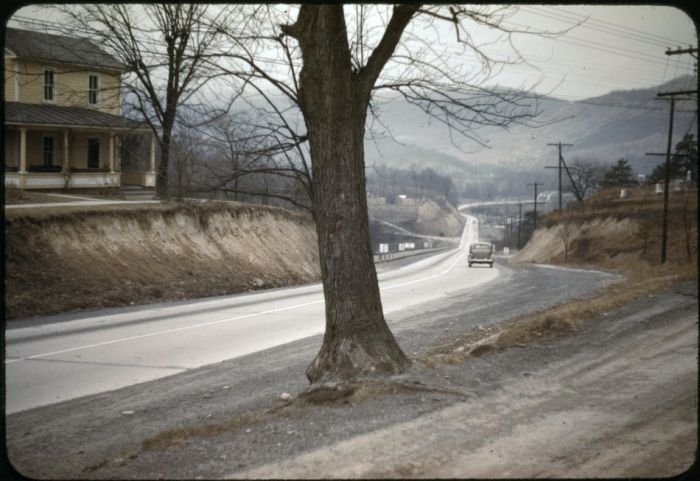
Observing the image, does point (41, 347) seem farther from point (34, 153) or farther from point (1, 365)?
point (34, 153)

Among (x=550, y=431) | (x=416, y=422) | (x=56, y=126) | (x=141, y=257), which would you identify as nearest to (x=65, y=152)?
(x=56, y=126)

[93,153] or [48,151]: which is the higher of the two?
[93,153]

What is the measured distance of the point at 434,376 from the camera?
7.32 metres

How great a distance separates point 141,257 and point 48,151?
16040 millimetres

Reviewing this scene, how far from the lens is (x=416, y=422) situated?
19.7 feet

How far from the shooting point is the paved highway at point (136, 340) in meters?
9.38

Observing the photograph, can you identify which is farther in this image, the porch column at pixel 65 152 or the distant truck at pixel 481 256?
the distant truck at pixel 481 256

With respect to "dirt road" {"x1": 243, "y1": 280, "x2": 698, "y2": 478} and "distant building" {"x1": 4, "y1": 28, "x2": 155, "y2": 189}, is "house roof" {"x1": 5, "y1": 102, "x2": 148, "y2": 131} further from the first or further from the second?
"dirt road" {"x1": 243, "y1": 280, "x2": 698, "y2": 478}

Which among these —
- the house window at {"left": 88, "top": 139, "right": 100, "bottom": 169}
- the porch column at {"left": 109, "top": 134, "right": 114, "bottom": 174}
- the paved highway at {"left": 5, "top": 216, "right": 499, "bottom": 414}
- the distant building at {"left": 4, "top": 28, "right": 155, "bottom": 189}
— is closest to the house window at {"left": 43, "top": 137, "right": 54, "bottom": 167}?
the distant building at {"left": 4, "top": 28, "right": 155, "bottom": 189}

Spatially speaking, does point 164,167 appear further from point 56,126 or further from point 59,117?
point 59,117

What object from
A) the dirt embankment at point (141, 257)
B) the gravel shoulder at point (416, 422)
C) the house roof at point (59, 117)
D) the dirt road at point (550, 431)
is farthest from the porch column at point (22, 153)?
the dirt road at point (550, 431)

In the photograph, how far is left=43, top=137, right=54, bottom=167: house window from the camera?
114ft

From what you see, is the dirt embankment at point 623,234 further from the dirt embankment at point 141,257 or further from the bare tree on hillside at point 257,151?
the bare tree on hillside at point 257,151

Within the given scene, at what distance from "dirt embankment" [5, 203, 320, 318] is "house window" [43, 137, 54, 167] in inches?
439
